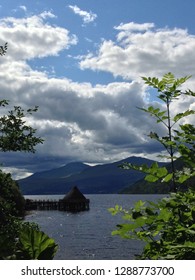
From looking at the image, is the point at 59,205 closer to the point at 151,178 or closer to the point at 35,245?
the point at 35,245

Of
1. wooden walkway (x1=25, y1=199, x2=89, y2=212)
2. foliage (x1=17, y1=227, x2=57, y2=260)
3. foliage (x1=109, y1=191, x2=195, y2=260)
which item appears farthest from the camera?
wooden walkway (x1=25, y1=199, x2=89, y2=212)

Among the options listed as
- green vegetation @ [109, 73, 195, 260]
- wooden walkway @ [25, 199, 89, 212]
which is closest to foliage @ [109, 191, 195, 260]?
green vegetation @ [109, 73, 195, 260]

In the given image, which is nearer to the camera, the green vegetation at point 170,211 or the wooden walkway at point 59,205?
the green vegetation at point 170,211

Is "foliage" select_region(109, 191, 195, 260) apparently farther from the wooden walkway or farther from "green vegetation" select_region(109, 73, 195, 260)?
the wooden walkway

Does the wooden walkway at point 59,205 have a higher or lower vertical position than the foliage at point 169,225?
lower

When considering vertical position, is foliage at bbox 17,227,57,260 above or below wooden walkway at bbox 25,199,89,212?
above

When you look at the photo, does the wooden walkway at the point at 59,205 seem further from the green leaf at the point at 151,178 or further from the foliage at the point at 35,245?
the green leaf at the point at 151,178

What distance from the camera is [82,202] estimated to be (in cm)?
13462

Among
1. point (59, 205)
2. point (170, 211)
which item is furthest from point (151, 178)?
point (59, 205)

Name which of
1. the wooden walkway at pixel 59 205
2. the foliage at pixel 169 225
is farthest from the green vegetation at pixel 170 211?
the wooden walkway at pixel 59 205

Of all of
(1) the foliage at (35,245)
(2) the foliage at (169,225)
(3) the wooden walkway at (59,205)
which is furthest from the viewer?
(3) the wooden walkway at (59,205)
